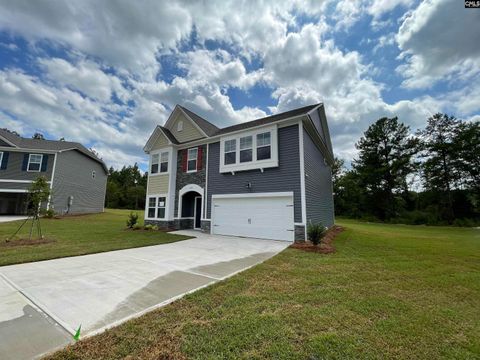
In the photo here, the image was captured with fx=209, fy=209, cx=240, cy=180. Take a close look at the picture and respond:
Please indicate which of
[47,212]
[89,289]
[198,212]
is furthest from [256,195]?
[47,212]

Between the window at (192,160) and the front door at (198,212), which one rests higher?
the window at (192,160)

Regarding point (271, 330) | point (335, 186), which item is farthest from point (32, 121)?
point (335, 186)

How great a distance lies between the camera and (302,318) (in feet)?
9.81

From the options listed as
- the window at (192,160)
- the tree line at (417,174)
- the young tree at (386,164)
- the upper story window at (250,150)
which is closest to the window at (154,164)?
the window at (192,160)

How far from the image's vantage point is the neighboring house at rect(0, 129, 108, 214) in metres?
18.6

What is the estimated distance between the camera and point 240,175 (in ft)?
37.3

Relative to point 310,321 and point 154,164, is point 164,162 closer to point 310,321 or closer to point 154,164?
point 154,164

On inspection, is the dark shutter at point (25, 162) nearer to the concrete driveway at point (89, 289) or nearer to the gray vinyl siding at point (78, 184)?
the gray vinyl siding at point (78, 184)

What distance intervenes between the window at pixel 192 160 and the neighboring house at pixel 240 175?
2.6 inches

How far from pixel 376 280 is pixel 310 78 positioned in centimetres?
1235

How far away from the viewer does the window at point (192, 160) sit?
13538mm

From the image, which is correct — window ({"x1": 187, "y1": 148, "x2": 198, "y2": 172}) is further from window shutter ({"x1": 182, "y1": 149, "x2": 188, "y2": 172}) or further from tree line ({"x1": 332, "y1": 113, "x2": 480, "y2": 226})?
tree line ({"x1": 332, "y1": 113, "x2": 480, "y2": 226})

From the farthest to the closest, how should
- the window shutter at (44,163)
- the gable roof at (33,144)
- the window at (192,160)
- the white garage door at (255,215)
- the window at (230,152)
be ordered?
the window shutter at (44,163), the gable roof at (33,144), the window at (192,160), the window at (230,152), the white garage door at (255,215)

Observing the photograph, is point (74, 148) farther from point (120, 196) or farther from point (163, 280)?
point (120, 196)
